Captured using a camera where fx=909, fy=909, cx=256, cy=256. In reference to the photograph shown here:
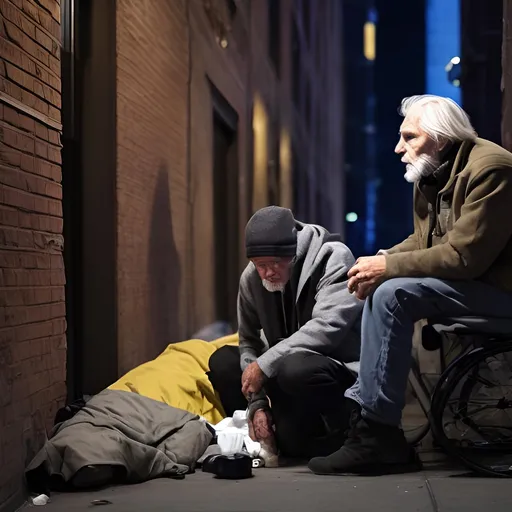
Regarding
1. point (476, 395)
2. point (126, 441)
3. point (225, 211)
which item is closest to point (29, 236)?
point (126, 441)

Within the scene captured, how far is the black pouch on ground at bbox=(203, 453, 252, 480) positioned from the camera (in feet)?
10.6

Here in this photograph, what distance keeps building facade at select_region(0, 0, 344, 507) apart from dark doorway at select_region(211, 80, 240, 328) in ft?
0.05

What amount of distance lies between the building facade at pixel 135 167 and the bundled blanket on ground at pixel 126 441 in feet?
0.36

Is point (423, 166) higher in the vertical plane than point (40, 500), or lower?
higher

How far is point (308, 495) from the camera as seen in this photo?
2.93 metres

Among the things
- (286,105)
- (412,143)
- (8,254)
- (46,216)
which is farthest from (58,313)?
(286,105)

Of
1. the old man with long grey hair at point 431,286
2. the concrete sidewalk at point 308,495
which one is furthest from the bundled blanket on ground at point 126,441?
the old man with long grey hair at point 431,286

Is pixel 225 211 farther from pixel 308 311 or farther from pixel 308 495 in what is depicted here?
pixel 308 495

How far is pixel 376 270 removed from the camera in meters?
3.13

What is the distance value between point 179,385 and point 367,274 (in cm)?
135

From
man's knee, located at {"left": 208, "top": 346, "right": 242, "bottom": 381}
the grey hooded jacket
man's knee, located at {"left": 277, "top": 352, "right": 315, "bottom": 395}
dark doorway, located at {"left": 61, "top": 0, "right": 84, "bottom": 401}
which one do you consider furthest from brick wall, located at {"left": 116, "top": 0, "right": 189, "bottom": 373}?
man's knee, located at {"left": 277, "top": 352, "right": 315, "bottom": 395}

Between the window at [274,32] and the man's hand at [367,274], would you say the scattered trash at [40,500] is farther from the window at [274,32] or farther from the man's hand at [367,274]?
the window at [274,32]

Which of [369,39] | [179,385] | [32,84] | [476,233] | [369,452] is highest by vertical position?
[369,39]

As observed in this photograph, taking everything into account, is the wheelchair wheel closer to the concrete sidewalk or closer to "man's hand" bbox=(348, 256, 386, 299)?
the concrete sidewalk
